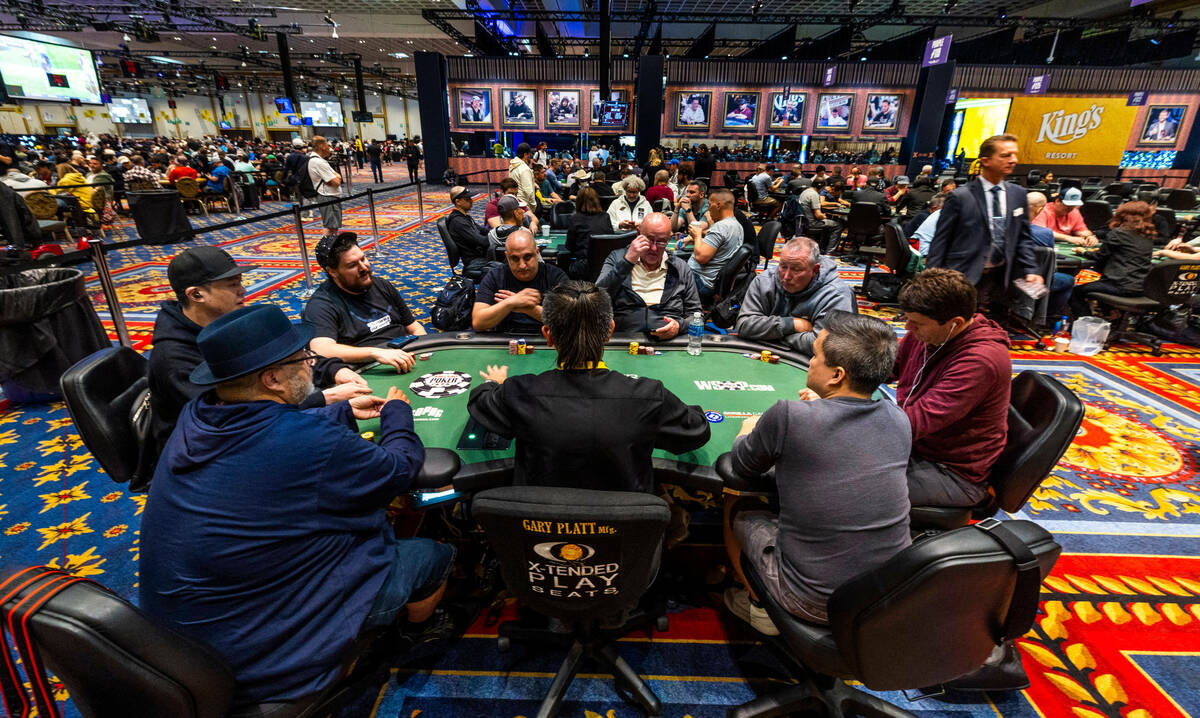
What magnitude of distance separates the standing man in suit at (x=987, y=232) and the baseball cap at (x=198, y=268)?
487 centimetres

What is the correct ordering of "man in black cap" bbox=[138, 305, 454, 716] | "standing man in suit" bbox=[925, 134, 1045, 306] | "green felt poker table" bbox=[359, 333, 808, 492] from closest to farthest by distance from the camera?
1. "man in black cap" bbox=[138, 305, 454, 716]
2. "green felt poker table" bbox=[359, 333, 808, 492]
3. "standing man in suit" bbox=[925, 134, 1045, 306]

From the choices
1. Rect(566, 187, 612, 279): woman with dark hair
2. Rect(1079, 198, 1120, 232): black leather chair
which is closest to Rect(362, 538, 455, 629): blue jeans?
Rect(566, 187, 612, 279): woman with dark hair

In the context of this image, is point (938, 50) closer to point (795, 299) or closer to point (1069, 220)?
point (1069, 220)

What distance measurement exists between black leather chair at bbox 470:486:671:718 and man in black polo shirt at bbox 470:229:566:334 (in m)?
1.74

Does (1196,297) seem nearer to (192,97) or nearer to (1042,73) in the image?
(1042,73)

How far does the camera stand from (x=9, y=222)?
6.49 m

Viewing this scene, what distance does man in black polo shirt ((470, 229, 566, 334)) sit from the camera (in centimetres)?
308

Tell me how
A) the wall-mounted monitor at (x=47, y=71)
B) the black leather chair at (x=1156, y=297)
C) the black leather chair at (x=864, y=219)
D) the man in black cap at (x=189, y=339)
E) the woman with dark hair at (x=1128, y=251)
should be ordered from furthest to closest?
1. the wall-mounted monitor at (x=47, y=71)
2. the black leather chair at (x=864, y=219)
3. the woman with dark hair at (x=1128, y=251)
4. the black leather chair at (x=1156, y=297)
5. the man in black cap at (x=189, y=339)

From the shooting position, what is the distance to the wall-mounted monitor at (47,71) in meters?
14.5

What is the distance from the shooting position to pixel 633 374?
2.52 m

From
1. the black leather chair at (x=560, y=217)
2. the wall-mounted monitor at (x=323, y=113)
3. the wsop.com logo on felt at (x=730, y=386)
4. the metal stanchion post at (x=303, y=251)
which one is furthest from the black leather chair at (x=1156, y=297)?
the wall-mounted monitor at (x=323, y=113)

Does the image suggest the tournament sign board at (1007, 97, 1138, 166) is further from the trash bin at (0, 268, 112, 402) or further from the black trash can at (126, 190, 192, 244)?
the trash bin at (0, 268, 112, 402)

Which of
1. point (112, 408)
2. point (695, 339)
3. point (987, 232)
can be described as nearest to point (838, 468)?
point (695, 339)

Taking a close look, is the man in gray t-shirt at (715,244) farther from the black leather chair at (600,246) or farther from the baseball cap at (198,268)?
the baseball cap at (198,268)
